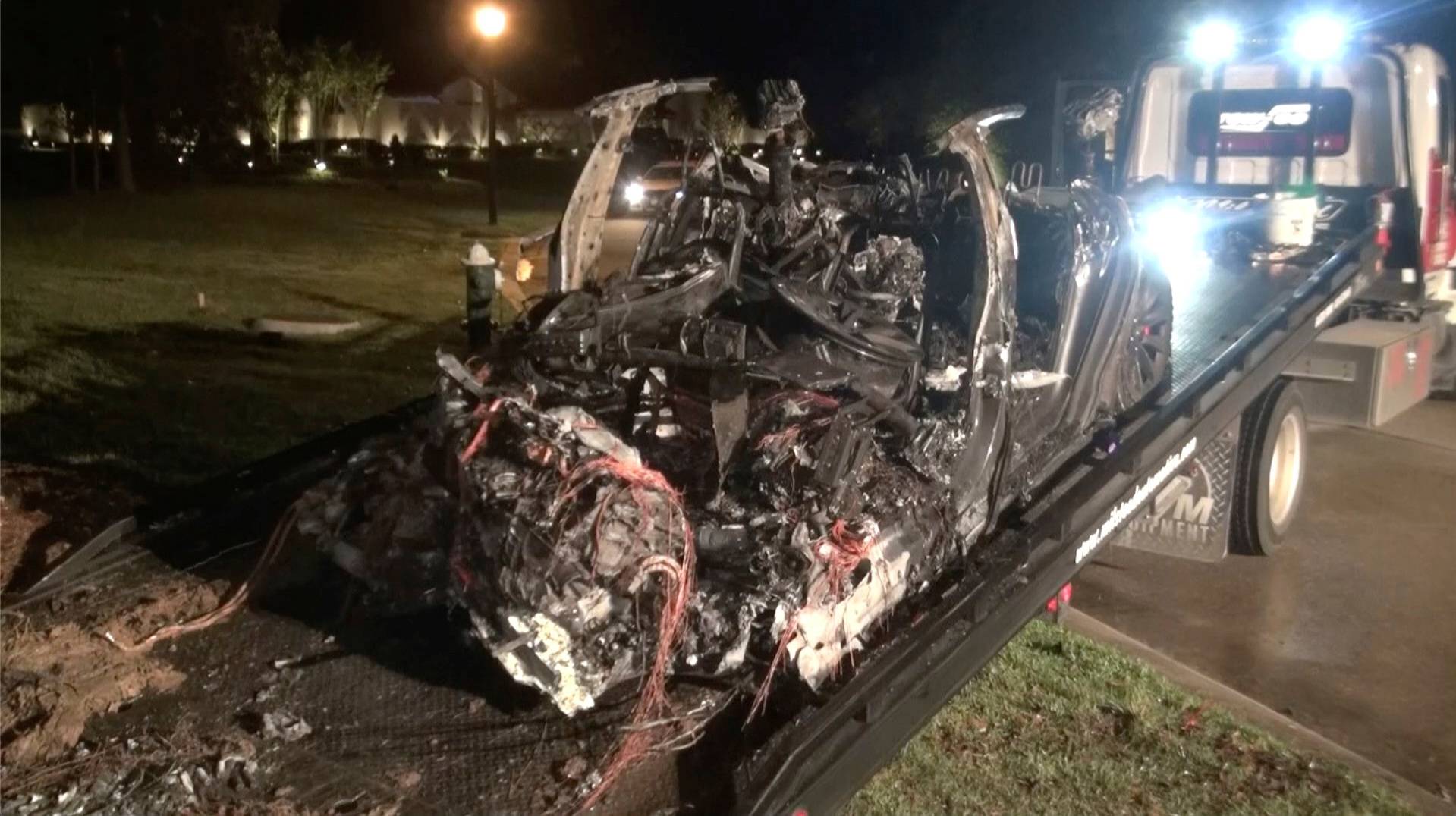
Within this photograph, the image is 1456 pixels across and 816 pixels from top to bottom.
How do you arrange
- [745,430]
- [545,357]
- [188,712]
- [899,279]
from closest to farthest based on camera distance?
[188,712] < [745,430] < [545,357] < [899,279]

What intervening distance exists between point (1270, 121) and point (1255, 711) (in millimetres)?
5203

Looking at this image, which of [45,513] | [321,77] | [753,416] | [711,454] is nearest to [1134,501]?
[753,416]

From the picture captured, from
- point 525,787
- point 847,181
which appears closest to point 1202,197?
point 847,181

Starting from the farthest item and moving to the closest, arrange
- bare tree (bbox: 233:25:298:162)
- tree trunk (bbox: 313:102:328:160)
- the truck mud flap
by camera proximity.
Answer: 1. tree trunk (bbox: 313:102:328:160)
2. bare tree (bbox: 233:25:298:162)
3. the truck mud flap

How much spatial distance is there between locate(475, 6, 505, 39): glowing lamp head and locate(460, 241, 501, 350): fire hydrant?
9396 millimetres

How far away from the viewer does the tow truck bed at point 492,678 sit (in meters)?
3.29

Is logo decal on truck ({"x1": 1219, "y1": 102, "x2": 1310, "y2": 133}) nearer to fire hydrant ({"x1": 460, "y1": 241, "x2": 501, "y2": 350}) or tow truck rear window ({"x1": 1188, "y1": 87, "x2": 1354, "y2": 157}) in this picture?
tow truck rear window ({"x1": 1188, "y1": 87, "x2": 1354, "y2": 157})

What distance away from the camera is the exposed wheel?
5.54 meters

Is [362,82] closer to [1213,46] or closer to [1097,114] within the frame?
[1213,46]

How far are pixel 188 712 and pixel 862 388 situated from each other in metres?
2.36

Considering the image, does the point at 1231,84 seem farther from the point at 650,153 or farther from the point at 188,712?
the point at 188,712

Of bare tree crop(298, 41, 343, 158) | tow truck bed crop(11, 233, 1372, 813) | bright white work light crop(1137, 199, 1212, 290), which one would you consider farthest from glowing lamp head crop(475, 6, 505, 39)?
bare tree crop(298, 41, 343, 158)

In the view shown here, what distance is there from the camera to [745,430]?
4266mm

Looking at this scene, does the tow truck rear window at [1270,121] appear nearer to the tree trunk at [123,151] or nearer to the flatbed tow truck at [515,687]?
the flatbed tow truck at [515,687]
